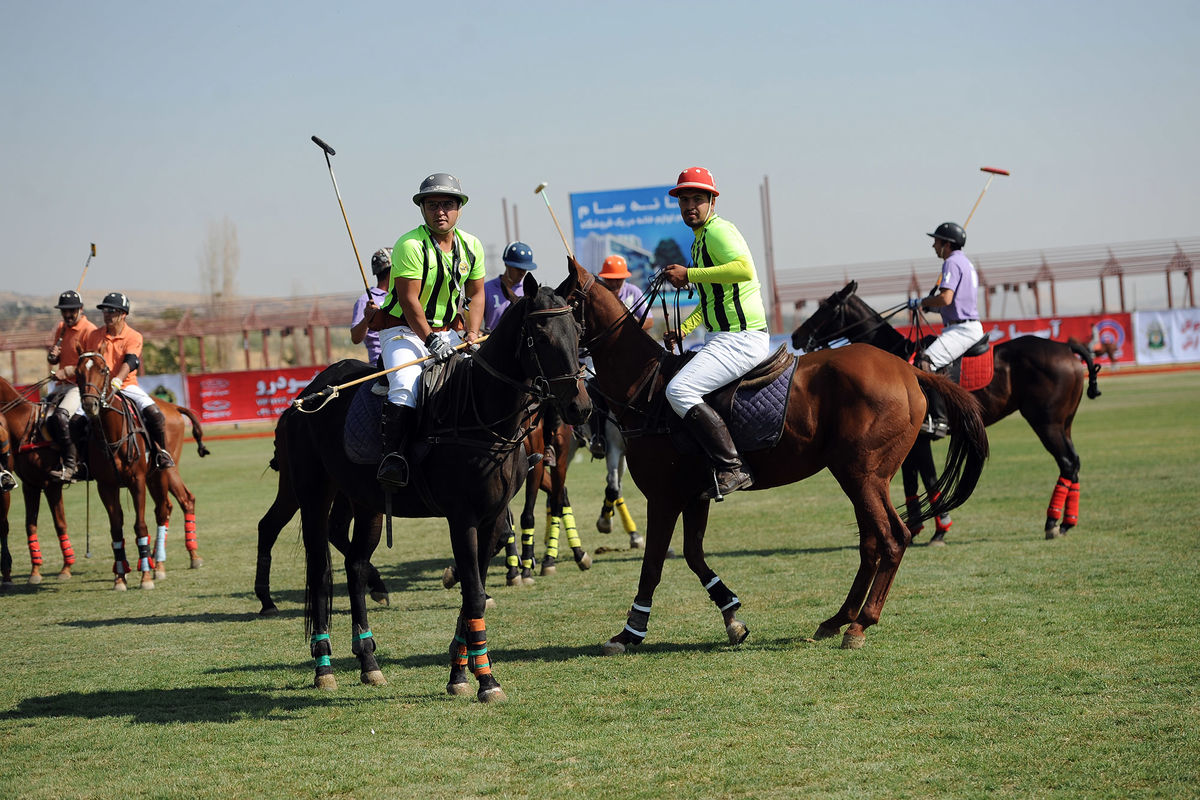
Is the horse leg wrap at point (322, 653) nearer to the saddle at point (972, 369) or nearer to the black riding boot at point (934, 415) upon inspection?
the black riding boot at point (934, 415)

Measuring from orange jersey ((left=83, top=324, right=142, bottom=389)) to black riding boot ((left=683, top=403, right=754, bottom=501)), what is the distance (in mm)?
6723

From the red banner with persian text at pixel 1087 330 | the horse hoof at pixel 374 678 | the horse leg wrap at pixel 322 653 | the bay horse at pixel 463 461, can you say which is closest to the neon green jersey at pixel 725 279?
the bay horse at pixel 463 461

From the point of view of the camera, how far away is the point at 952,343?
442 inches

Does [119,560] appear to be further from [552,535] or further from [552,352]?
[552,352]

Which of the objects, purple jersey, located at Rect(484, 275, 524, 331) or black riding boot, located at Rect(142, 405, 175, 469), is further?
black riding boot, located at Rect(142, 405, 175, 469)

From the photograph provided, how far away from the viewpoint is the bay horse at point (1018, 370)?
443 inches

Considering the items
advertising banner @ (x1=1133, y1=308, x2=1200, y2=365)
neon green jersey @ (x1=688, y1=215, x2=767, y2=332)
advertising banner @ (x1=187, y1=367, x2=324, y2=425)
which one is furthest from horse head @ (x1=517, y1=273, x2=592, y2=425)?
advertising banner @ (x1=1133, y1=308, x2=1200, y2=365)

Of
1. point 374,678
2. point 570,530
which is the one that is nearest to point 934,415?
point 570,530

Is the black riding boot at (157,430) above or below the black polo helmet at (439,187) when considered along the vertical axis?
below

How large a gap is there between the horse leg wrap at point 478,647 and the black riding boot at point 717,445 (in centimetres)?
171

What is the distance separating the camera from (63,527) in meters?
11.8

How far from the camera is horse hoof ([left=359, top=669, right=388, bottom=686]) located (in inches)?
257

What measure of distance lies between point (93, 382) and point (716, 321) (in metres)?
6.73

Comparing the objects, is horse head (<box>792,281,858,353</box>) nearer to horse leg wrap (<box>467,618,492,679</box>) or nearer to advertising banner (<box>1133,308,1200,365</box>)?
horse leg wrap (<box>467,618,492,679</box>)
